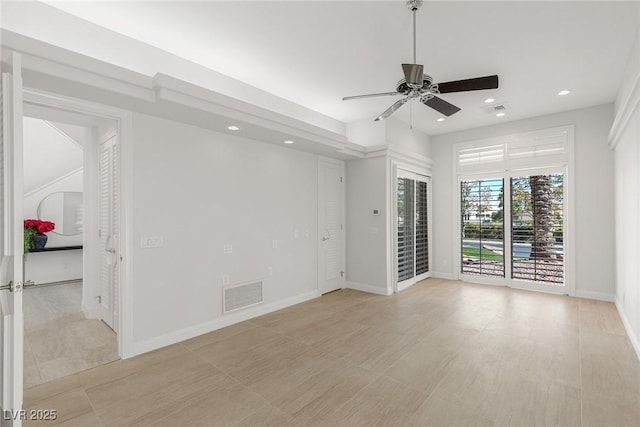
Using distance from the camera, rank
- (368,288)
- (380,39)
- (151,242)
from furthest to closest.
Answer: (368,288), (151,242), (380,39)

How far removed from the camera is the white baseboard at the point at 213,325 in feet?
10.2

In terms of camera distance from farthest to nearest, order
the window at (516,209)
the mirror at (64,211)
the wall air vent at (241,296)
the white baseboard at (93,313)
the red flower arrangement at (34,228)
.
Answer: the mirror at (64,211), the red flower arrangement at (34,228), the window at (516,209), the white baseboard at (93,313), the wall air vent at (241,296)

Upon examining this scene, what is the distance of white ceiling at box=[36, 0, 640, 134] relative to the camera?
8.36 ft

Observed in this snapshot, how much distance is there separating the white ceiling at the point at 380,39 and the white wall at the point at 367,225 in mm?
1619

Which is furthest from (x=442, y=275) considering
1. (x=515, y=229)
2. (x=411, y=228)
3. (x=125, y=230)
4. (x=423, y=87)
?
(x=125, y=230)

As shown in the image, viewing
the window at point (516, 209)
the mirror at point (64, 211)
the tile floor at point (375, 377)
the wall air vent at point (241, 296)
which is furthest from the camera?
the mirror at point (64, 211)

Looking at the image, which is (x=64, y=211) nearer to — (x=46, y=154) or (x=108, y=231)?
(x=46, y=154)

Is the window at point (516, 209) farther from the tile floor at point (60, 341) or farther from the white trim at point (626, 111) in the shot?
the tile floor at point (60, 341)

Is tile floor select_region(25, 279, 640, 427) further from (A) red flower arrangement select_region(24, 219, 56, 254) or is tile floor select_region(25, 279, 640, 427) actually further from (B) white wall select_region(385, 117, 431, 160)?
(A) red flower arrangement select_region(24, 219, 56, 254)

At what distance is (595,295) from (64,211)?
10.2m

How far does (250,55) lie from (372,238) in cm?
350

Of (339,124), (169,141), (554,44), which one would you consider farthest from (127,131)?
(554,44)

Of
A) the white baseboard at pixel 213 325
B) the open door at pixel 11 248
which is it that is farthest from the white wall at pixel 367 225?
the open door at pixel 11 248

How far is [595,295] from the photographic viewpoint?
191 inches
